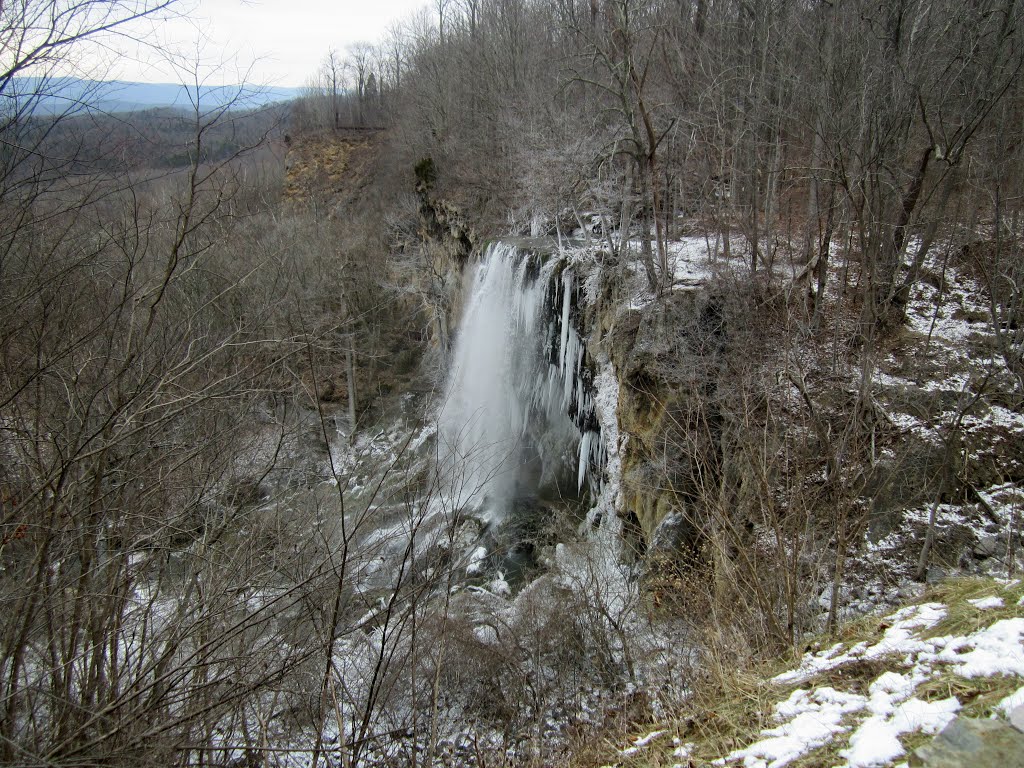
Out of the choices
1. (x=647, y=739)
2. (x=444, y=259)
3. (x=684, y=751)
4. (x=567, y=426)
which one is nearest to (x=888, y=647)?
(x=684, y=751)

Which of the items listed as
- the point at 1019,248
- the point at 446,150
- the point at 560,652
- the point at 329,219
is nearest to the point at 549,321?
the point at 560,652

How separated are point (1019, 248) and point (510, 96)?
52.2 ft

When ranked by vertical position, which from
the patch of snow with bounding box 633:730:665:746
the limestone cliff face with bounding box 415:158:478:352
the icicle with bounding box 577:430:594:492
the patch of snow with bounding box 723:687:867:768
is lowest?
the icicle with bounding box 577:430:594:492

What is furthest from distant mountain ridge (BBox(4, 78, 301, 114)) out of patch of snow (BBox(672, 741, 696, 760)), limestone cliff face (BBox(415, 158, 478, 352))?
limestone cliff face (BBox(415, 158, 478, 352))

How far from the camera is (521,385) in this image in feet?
52.7

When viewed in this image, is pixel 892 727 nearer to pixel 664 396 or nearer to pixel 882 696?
pixel 882 696

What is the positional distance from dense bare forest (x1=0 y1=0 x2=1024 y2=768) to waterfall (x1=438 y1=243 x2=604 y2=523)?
170mm

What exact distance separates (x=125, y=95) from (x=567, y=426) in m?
11.4

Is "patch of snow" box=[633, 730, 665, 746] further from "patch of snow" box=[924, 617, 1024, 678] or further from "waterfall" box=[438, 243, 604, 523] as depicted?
"waterfall" box=[438, 243, 604, 523]

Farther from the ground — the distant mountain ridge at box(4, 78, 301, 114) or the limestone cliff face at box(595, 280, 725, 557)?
the distant mountain ridge at box(4, 78, 301, 114)

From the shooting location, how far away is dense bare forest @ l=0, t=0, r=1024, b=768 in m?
3.45

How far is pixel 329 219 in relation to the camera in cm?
2750

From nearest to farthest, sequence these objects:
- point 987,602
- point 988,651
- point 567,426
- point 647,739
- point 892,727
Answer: point 892,727 < point 988,651 < point 987,602 < point 647,739 < point 567,426

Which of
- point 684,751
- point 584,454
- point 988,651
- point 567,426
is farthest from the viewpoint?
point 567,426
